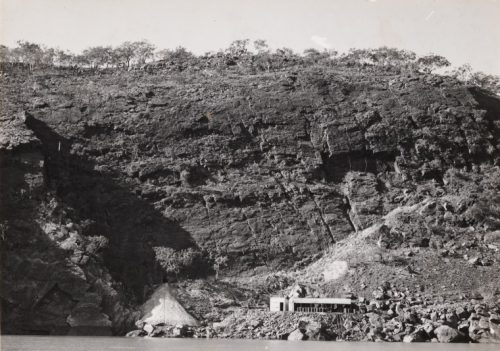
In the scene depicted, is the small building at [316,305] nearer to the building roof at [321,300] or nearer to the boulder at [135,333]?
the building roof at [321,300]

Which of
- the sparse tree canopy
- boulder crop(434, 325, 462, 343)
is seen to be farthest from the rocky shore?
the sparse tree canopy

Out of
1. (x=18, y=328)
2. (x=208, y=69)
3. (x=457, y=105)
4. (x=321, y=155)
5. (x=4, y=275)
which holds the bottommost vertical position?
(x=18, y=328)

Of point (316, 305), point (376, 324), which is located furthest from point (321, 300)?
point (376, 324)

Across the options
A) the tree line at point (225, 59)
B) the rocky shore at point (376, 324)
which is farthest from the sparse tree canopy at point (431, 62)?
the rocky shore at point (376, 324)

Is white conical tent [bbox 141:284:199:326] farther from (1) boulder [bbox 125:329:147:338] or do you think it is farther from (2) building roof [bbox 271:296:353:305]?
(2) building roof [bbox 271:296:353:305]

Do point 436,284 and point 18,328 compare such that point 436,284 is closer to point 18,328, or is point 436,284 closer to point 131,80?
point 18,328

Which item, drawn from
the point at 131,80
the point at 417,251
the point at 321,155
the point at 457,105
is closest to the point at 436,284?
the point at 417,251
